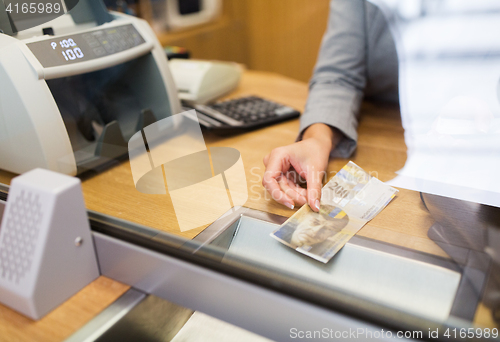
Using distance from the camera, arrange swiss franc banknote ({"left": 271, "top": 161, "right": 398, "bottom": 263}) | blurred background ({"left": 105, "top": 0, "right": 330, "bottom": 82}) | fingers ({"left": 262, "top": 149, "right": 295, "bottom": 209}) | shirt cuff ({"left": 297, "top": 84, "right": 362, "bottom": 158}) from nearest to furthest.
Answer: swiss franc banknote ({"left": 271, "top": 161, "right": 398, "bottom": 263}) < fingers ({"left": 262, "top": 149, "right": 295, "bottom": 209}) < shirt cuff ({"left": 297, "top": 84, "right": 362, "bottom": 158}) < blurred background ({"left": 105, "top": 0, "right": 330, "bottom": 82})

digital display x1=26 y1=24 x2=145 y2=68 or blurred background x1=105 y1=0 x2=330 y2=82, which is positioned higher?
digital display x1=26 y1=24 x2=145 y2=68

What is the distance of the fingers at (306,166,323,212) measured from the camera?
0.57 m

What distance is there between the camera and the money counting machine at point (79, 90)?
25.8 inches

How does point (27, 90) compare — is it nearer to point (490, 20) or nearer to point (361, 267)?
point (361, 267)

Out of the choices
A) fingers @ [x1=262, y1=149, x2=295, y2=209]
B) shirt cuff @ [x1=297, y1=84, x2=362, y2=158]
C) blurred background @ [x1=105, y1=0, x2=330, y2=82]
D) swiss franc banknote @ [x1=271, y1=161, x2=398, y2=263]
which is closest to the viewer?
swiss franc banknote @ [x1=271, y1=161, x2=398, y2=263]

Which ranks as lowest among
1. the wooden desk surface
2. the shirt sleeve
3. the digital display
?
the wooden desk surface

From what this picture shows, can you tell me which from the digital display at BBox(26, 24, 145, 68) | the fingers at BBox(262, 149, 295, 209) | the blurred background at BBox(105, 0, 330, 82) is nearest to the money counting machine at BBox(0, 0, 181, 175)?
the digital display at BBox(26, 24, 145, 68)

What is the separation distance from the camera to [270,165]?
0.66 metres

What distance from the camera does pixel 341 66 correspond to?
0.97 m

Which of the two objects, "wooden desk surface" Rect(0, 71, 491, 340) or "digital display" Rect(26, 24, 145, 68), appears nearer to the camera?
"wooden desk surface" Rect(0, 71, 491, 340)

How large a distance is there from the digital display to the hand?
39cm

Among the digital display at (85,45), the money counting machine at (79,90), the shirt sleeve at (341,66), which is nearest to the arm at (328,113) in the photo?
the shirt sleeve at (341,66)

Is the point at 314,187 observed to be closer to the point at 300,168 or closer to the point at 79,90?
the point at 300,168

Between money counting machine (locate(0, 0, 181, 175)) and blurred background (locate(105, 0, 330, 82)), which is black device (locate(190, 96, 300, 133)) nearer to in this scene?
money counting machine (locate(0, 0, 181, 175))
